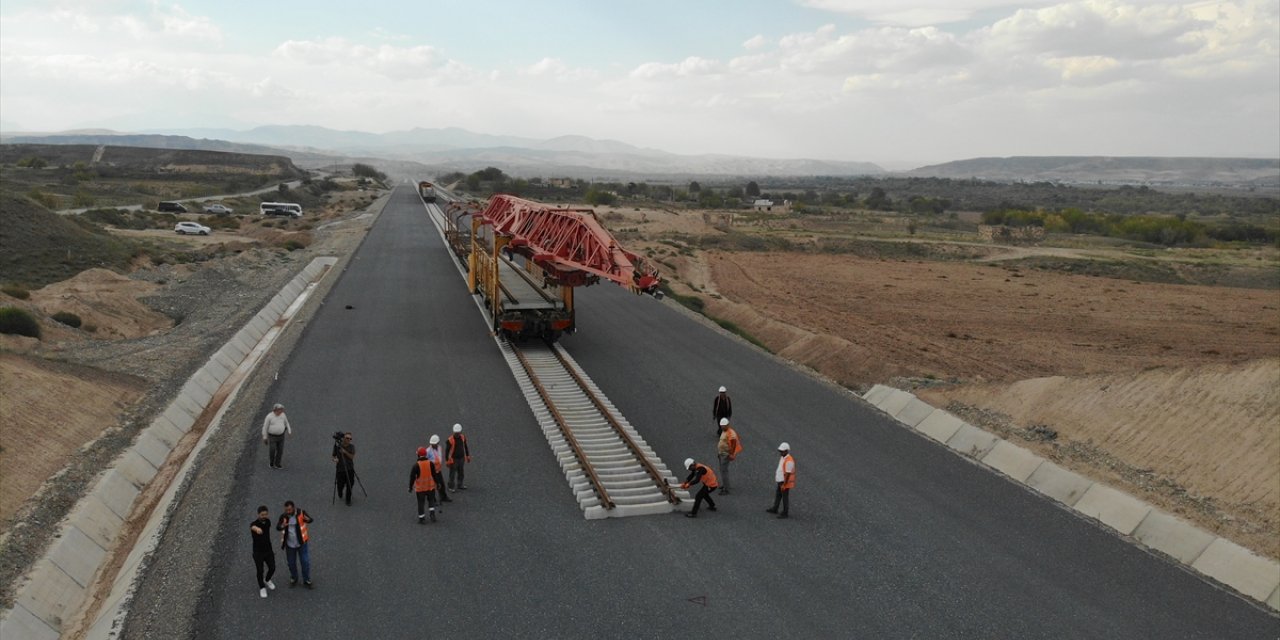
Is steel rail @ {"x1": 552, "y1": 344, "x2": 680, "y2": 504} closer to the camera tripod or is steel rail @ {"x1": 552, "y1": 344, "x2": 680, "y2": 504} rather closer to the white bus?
the camera tripod

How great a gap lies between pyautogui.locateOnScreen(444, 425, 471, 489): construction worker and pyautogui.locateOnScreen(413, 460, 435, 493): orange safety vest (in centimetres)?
133

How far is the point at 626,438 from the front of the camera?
1741 cm

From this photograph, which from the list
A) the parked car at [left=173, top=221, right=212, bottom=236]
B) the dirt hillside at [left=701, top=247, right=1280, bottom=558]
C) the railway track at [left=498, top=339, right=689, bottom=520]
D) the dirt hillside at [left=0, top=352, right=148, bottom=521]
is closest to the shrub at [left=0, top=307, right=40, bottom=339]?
the dirt hillside at [left=0, top=352, right=148, bottom=521]

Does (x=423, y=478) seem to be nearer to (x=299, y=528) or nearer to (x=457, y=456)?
(x=457, y=456)

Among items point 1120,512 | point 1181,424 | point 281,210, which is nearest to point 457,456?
point 1120,512

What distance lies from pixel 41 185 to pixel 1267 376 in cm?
11062

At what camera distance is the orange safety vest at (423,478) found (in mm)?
13336

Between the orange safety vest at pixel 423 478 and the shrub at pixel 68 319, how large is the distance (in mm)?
21745

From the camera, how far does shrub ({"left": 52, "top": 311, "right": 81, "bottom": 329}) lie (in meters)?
27.7

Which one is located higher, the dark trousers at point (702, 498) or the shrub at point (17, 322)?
the shrub at point (17, 322)

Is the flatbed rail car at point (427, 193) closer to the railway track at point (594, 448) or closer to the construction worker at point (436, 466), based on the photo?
the railway track at point (594, 448)

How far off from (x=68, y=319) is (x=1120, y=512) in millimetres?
32440

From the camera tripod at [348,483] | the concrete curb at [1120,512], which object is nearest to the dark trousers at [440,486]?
the camera tripod at [348,483]

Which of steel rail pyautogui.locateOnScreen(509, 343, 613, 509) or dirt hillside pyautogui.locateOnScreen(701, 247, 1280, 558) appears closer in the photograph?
steel rail pyautogui.locateOnScreen(509, 343, 613, 509)
